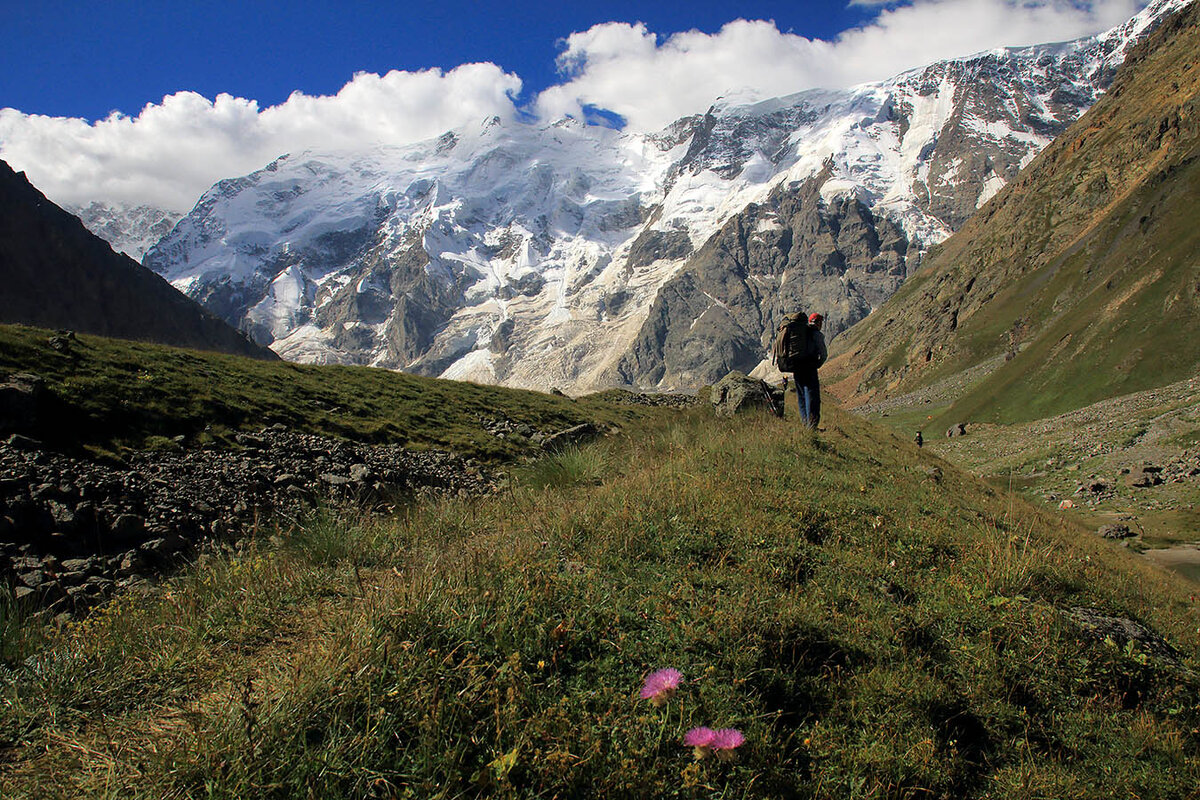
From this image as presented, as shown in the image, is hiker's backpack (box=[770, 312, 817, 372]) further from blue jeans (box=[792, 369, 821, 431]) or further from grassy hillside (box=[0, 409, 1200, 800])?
grassy hillside (box=[0, 409, 1200, 800])

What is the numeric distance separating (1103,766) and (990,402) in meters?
61.8

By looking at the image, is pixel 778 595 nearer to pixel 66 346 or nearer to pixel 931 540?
pixel 931 540

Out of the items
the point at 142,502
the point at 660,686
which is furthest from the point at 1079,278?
the point at 142,502

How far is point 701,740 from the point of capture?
278 cm

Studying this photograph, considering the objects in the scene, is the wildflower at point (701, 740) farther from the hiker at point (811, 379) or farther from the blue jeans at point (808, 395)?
the blue jeans at point (808, 395)

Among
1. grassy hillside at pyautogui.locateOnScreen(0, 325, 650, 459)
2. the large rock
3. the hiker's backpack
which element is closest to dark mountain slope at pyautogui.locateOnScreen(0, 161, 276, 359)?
grassy hillside at pyautogui.locateOnScreen(0, 325, 650, 459)

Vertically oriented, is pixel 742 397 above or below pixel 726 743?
above

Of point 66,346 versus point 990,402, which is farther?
point 990,402

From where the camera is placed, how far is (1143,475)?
87.1ft

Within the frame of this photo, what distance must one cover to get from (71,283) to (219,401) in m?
83.5

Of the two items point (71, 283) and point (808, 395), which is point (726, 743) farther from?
point (71, 283)

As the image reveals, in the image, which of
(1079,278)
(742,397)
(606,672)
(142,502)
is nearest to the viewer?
(606,672)

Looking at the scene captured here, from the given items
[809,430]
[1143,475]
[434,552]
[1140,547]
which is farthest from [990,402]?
[434,552]

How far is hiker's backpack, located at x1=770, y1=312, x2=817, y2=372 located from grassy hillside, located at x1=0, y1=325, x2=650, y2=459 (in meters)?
8.51
